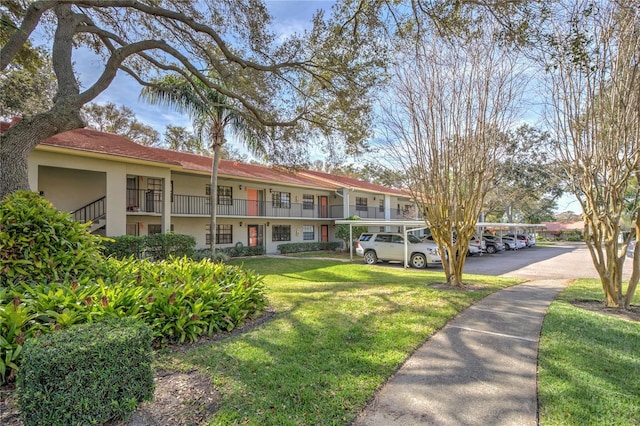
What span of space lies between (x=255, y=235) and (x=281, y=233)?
224 cm

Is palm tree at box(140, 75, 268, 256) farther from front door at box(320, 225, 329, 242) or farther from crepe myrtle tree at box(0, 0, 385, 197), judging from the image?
front door at box(320, 225, 329, 242)

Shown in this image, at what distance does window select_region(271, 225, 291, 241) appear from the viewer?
23858 mm

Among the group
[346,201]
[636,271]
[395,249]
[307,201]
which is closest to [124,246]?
[395,249]

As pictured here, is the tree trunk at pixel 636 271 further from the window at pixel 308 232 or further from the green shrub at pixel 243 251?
the window at pixel 308 232

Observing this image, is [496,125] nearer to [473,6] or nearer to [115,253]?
[473,6]

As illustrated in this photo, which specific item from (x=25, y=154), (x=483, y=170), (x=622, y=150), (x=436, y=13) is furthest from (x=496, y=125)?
(x=25, y=154)

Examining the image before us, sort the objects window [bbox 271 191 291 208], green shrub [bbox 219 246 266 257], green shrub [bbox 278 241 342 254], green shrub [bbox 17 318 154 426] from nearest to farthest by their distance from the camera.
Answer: green shrub [bbox 17 318 154 426] → green shrub [bbox 219 246 266 257] → green shrub [bbox 278 241 342 254] → window [bbox 271 191 291 208]

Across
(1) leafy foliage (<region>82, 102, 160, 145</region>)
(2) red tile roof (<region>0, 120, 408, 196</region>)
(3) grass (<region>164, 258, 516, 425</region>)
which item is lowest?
(3) grass (<region>164, 258, 516, 425</region>)

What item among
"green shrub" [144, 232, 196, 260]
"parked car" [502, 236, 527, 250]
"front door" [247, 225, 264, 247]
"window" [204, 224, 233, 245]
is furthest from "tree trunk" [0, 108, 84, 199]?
"parked car" [502, 236, 527, 250]

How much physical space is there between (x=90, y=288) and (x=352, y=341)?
149 inches

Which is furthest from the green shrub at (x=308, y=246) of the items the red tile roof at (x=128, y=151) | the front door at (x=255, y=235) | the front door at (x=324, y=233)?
the red tile roof at (x=128, y=151)

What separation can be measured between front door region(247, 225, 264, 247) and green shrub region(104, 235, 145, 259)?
9.42m

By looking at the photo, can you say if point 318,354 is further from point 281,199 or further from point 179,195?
point 281,199

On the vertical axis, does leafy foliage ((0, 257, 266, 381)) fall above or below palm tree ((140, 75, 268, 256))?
below
